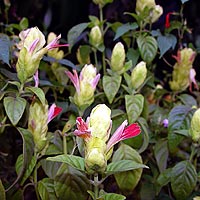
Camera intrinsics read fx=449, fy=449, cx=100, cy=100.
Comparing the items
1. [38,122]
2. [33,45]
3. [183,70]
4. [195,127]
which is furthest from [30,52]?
[183,70]

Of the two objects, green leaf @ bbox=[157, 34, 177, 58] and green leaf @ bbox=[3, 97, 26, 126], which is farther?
green leaf @ bbox=[157, 34, 177, 58]

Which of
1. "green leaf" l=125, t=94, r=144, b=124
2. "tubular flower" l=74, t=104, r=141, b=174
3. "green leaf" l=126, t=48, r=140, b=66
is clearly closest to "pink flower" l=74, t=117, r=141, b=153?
"tubular flower" l=74, t=104, r=141, b=174

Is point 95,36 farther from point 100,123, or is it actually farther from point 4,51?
point 100,123

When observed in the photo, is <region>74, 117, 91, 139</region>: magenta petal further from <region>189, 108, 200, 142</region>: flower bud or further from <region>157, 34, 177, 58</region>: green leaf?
<region>157, 34, 177, 58</region>: green leaf

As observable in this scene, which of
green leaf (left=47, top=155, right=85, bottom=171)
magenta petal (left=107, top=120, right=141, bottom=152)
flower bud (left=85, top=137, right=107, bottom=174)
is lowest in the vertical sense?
green leaf (left=47, top=155, right=85, bottom=171)

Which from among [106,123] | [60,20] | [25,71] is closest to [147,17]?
[25,71]

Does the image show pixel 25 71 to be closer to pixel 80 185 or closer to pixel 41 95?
pixel 41 95
